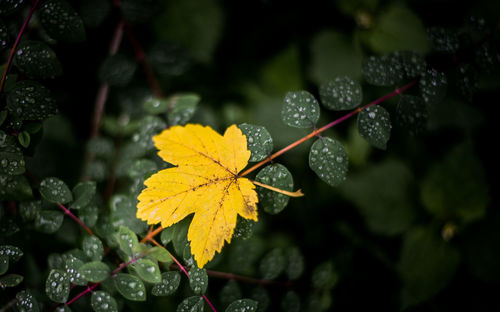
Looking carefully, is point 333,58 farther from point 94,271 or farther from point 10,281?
point 10,281

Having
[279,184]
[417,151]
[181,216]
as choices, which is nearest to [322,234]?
[417,151]

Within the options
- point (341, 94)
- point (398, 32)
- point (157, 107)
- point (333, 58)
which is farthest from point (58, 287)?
point (398, 32)

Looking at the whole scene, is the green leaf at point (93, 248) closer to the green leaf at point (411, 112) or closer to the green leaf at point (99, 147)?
the green leaf at point (99, 147)

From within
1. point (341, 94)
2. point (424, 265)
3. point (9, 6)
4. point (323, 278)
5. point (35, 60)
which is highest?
point (9, 6)

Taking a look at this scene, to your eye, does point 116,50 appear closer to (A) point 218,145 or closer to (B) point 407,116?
(A) point 218,145

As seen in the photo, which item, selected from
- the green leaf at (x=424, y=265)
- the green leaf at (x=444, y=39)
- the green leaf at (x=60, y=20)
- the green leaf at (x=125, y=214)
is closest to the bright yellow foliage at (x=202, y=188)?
the green leaf at (x=125, y=214)

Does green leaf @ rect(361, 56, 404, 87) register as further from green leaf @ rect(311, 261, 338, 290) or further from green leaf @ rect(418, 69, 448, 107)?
green leaf @ rect(311, 261, 338, 290)
